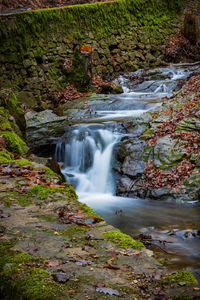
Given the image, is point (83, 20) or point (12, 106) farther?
point (83, 20)

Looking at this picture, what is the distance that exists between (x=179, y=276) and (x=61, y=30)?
51.9ft

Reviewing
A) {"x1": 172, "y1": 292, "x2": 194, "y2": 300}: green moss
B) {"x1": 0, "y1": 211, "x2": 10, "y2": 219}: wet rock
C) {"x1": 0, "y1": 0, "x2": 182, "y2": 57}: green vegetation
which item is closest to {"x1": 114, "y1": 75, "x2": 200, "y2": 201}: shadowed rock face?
{"x1": 0, "y1": 211, "x2": 10, "y2": 219}: wet rock

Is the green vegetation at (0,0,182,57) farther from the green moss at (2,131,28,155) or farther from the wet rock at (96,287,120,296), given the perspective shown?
the wet rock at (96,287,120,296)

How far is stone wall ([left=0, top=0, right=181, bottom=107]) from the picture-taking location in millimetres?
14680

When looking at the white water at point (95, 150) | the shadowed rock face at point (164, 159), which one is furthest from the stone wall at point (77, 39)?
the shadowed rock face at point (164, 159)

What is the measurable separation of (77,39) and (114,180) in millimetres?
11121

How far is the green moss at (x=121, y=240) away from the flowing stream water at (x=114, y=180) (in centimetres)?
39

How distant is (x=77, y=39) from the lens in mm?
16516

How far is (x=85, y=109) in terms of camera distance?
12570mm

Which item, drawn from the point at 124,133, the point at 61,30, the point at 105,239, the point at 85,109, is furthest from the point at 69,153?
the point at 61,30

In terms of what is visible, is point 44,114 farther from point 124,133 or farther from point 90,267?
point 90,267

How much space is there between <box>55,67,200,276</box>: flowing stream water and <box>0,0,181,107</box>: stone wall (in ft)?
10.3

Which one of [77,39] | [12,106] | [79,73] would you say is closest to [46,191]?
[12,106]

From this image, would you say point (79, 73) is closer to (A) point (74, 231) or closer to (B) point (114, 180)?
(B) point (114, 180)
